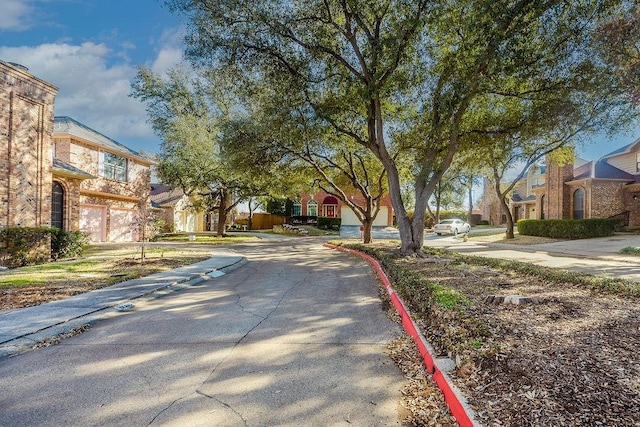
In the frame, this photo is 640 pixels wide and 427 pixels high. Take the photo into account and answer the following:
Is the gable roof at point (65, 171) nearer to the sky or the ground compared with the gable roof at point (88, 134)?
nearer to the ground

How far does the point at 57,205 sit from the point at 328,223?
28.1 m

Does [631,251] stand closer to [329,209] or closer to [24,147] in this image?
[24,147]

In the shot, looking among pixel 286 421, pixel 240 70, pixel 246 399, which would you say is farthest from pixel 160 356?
pixel 240 70

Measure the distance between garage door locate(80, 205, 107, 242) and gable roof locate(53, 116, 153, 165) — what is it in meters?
3.70

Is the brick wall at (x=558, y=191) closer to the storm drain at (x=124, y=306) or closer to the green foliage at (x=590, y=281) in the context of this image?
the green foliage at (x=590, y=281)

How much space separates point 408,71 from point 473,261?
6365 millimetres

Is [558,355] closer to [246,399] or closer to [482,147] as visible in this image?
[246,399]

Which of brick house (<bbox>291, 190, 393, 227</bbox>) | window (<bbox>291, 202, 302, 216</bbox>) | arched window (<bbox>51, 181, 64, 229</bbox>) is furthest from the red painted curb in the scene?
window (<bbox>291, 202, 302, 216</bbox>)

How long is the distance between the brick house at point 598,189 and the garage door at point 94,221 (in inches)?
1095

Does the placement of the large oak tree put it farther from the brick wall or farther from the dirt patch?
the brick wall

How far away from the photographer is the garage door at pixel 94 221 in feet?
69.1

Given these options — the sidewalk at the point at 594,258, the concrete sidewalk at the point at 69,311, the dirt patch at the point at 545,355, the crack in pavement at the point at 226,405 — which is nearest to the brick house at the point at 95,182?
the concrete sidewalk at the point at 69,311

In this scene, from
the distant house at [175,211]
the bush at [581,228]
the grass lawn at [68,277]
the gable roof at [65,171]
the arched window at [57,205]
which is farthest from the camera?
the distant house at [175,211]

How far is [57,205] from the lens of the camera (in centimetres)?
1642
